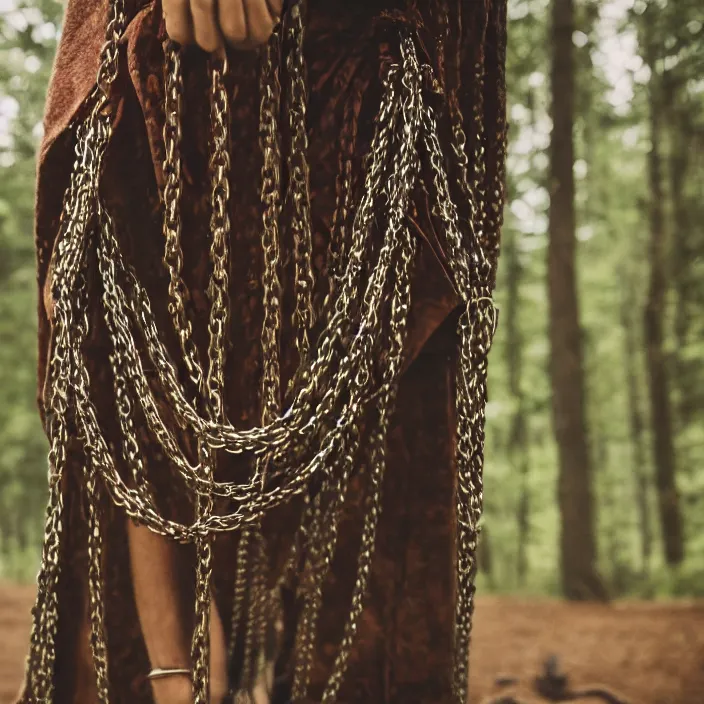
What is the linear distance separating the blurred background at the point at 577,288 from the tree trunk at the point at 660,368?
2 centimetres

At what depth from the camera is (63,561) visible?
1.54m

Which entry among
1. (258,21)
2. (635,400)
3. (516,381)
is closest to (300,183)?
(258,21)

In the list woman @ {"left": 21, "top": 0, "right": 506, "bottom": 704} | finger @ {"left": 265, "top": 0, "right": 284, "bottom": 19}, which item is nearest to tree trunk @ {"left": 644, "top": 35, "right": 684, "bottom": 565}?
woman @ {"left": 21, "top": 0, "right": 506, "bottom": 704}

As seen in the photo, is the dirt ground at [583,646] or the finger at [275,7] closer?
the finger at [275,7]

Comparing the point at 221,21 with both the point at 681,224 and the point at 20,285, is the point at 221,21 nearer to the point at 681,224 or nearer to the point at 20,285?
the point at 20,285

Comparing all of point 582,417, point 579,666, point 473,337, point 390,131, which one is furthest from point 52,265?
point 582,417

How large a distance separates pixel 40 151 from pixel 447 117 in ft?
2.83

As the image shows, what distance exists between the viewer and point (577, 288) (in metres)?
6.36

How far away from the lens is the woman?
4.40ft

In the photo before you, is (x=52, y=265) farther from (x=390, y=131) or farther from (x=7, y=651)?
(x=7, y=651)

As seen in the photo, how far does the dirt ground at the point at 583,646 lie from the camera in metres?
3.74

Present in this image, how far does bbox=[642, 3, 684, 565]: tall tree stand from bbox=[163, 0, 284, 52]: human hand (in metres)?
8.03

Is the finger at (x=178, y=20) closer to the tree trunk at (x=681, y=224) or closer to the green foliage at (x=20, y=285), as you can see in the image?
the green foliage at (x=20, y=285)

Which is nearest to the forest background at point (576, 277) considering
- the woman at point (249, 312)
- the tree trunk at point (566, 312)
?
the tree trunk at point (566, 312)
